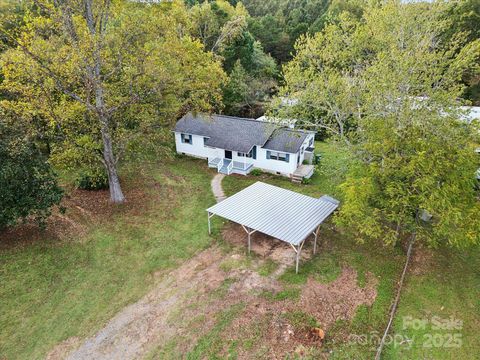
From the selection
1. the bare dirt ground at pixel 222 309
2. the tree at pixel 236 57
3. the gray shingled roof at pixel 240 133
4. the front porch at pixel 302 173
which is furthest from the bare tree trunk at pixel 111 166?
the tree at pixel 236 57

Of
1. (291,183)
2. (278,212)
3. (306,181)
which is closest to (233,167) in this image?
(291,183)

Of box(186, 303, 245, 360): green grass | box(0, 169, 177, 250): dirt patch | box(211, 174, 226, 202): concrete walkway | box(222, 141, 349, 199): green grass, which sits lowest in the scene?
box(186, 303, 245, 360): green grass

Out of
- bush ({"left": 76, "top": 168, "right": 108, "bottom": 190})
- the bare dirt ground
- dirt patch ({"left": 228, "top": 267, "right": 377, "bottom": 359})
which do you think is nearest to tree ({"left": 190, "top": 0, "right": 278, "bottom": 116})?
bush ({"left": 76, "top": 168, "right": 108, "bottom": 190})

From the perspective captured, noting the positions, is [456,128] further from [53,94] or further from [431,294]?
[53,94]

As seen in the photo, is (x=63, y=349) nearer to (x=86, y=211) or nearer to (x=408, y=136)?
(x=86, y=211)

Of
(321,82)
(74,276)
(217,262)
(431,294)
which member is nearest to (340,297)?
(431,294)

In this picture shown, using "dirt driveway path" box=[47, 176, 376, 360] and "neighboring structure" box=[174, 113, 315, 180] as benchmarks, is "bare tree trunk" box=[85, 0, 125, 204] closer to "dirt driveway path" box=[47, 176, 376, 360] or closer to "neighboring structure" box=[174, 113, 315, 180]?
"dirt driveway path" box=[47, 176, 376, 360]
